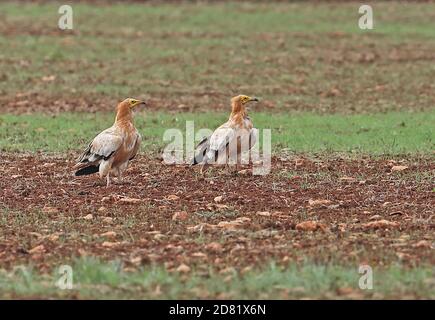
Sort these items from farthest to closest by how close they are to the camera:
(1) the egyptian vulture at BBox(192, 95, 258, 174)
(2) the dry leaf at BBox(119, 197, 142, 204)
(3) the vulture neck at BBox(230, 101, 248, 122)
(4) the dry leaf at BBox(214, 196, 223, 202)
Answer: (3) the vulture neck at BBox(230, 101, 248, 122), (1) the egyptian vulture at BBox(192, 95, 258, 174), (4) the dry leaf at BBox(214, 196, 223, 202), (2) the dry leaf at BBox(119, 197, 142, 204)

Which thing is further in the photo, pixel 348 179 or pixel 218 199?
pixel 348 179

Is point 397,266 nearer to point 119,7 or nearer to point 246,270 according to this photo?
point 246,270

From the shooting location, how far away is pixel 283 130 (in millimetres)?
19297

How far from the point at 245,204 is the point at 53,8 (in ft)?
79.2

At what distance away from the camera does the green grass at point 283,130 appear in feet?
57.1

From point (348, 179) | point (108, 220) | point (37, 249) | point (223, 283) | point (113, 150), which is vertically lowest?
point (223, 283)

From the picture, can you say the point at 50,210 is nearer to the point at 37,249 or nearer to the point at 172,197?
the point at 172,197

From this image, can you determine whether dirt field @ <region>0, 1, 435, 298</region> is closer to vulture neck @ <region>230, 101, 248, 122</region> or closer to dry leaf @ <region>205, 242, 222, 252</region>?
dry leaf @ <region>205, 242, 222, 252</region>

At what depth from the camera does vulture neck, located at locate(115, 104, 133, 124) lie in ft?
46.1

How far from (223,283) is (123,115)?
5372 mm

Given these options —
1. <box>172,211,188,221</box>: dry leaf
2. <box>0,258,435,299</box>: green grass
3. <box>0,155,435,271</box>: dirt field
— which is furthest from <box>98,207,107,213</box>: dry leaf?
<box>0,258,435,299</box>: green grass

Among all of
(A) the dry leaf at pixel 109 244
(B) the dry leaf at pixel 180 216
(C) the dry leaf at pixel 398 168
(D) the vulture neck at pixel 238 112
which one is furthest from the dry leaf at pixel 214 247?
(C) the dry leaf at pixel 398 168

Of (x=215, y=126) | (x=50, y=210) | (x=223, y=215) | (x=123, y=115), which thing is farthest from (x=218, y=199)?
(x=215, y=126)

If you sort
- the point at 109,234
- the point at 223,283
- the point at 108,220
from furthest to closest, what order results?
the point at 108,220
the point at 109,234
the point at 223,283
